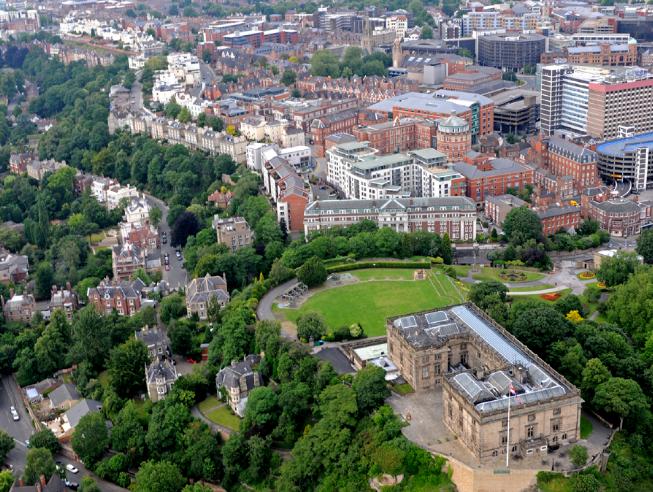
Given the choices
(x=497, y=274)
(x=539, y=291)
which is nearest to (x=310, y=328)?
(x=539, y=291)

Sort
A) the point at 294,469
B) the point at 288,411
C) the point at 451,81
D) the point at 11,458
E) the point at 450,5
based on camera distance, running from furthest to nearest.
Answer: the point at 450,5, the point at 451,81, the point at 11,458, the point at 288,411, the point at 294,469

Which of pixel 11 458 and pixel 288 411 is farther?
pixel 11 458

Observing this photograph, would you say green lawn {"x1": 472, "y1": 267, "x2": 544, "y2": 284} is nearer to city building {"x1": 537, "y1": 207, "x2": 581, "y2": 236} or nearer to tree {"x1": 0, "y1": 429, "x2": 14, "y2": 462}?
city building {"x1": 537, "y1": 207, "x2": 581, "y2": 236}

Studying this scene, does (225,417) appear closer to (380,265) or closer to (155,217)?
(380,265)

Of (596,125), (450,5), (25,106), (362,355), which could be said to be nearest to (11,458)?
(362,355)

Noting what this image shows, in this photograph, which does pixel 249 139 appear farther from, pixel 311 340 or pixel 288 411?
pixel 288 411
